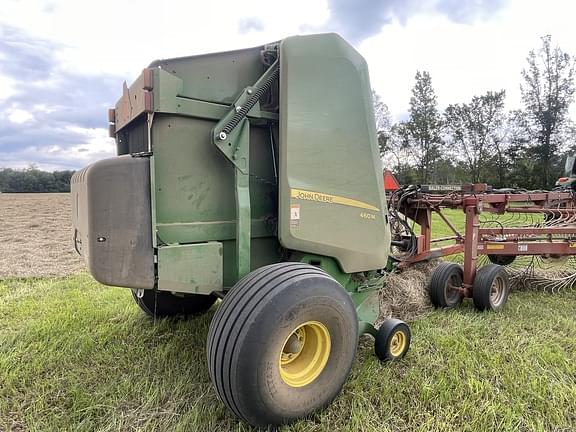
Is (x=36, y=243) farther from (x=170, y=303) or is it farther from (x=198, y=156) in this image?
(x=198, y=156)

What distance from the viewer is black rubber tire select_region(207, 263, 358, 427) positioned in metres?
1.86

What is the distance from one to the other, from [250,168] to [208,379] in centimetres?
134

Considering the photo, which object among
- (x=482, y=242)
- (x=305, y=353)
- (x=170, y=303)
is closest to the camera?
(x=305, y=353)

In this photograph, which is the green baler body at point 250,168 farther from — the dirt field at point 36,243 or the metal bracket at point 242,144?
the dirt field at point 36,243

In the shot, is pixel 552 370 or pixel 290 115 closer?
pixel 290 115

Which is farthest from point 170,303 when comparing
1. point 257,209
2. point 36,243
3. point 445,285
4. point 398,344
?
point 36,243

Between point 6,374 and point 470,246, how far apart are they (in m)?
3.98

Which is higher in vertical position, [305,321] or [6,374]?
[305,321]

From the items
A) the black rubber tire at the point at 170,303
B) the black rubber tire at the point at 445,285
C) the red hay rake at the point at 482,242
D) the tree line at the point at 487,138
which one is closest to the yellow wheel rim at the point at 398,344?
the red hay rake at the point at 482,242

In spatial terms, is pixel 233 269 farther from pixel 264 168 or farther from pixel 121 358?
pixel 121 358

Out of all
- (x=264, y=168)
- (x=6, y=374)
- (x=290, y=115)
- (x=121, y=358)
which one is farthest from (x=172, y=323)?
(x=290, y=115)

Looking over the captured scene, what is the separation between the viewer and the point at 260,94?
2.44m

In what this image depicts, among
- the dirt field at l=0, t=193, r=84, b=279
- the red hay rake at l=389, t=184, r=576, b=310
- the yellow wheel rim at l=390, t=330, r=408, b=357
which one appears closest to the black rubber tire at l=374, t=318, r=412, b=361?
the yellow wheel rim at l=390, t=330, r=408, b=357

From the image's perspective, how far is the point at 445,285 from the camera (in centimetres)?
400
